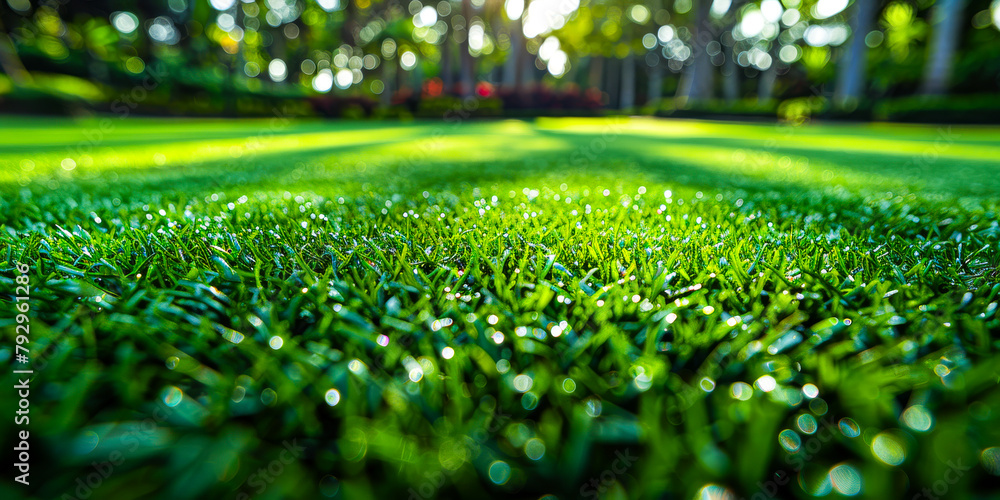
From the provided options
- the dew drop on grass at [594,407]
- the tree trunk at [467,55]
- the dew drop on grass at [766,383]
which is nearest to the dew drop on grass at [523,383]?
the dew drop on grass at [594,407]

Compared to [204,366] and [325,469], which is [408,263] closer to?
[204,366]

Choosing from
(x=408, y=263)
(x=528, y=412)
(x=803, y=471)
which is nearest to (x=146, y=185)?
(x=408, y=263)

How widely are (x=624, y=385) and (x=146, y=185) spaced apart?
3520 mm

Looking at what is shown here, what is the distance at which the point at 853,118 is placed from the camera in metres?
14.4

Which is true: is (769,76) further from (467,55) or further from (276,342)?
(276,342)

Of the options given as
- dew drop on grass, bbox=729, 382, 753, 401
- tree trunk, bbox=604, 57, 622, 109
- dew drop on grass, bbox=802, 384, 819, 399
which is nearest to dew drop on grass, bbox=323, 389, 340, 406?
dew drop on grass, bbox=729, 382, 753, 401

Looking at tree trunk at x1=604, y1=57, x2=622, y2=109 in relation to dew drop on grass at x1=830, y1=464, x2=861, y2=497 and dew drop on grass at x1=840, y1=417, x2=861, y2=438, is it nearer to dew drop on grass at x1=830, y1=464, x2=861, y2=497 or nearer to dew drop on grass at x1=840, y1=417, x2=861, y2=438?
dew drop on grass at x1=840, y1=417, x2=861, y2=438

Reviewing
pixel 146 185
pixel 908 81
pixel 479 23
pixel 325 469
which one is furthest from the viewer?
pixel 479 23

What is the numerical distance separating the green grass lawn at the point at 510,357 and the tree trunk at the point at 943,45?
19065 mm

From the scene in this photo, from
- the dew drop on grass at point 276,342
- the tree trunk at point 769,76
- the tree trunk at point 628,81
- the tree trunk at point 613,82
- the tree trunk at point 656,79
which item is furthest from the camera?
the tree trunk at point 613,82

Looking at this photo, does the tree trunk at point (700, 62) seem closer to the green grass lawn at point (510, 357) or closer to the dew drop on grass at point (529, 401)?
the green grass lawn at point (510, 357)

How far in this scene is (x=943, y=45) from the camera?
48.3 feet

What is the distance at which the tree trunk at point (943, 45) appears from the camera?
47.6 feet

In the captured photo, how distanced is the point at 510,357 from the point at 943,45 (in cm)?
2125
